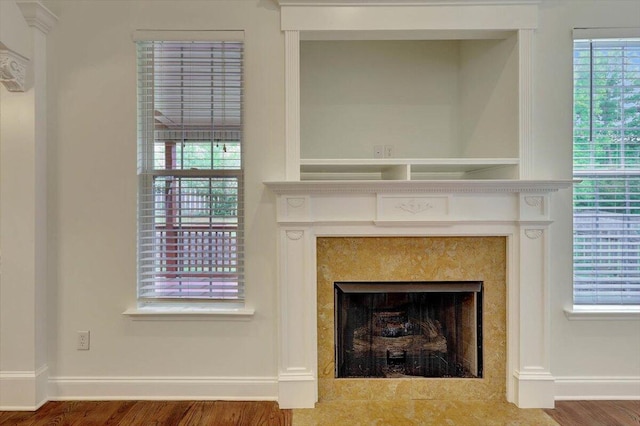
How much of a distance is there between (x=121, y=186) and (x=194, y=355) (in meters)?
1.15

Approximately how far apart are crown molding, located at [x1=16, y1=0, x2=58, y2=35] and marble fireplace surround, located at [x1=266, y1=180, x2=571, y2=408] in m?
1.74

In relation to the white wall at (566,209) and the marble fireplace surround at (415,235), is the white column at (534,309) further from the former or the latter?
the white wall at (566,209)

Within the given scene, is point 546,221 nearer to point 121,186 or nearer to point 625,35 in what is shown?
point 625,35

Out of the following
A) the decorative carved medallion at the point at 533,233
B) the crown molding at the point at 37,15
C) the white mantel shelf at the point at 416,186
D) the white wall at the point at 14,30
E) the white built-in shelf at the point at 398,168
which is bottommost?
Answer: the decorative carved medallion at the point at 533,233

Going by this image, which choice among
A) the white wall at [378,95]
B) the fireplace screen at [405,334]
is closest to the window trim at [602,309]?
the fireplace screen at [405,334]

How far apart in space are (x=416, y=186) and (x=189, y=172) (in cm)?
142

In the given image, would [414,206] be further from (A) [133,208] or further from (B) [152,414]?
(B) [152,414]

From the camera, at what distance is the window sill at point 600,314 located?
2479 millimetres

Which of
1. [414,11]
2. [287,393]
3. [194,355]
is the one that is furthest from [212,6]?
[287,393]

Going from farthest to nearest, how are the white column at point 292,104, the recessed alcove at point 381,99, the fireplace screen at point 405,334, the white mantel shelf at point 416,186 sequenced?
the recessed alcove at point 381,99, the fireplace screen at point 405,334, the white column at point 292,104, the white mantel shelf at point 416,186

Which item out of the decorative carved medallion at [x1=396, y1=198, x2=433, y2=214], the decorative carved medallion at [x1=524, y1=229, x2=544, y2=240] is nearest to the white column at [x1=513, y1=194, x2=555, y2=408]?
the decorative carved medallion at [x1=524, y1=229, x2=544, y2=240]

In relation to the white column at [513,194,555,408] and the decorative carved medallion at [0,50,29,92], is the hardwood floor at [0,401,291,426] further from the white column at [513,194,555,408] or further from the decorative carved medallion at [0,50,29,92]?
the decorative carved medallion at [0,50,29,92]

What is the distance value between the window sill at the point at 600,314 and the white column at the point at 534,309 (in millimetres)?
206

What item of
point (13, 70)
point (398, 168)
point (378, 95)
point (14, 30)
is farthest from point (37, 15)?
point (398, 168)
